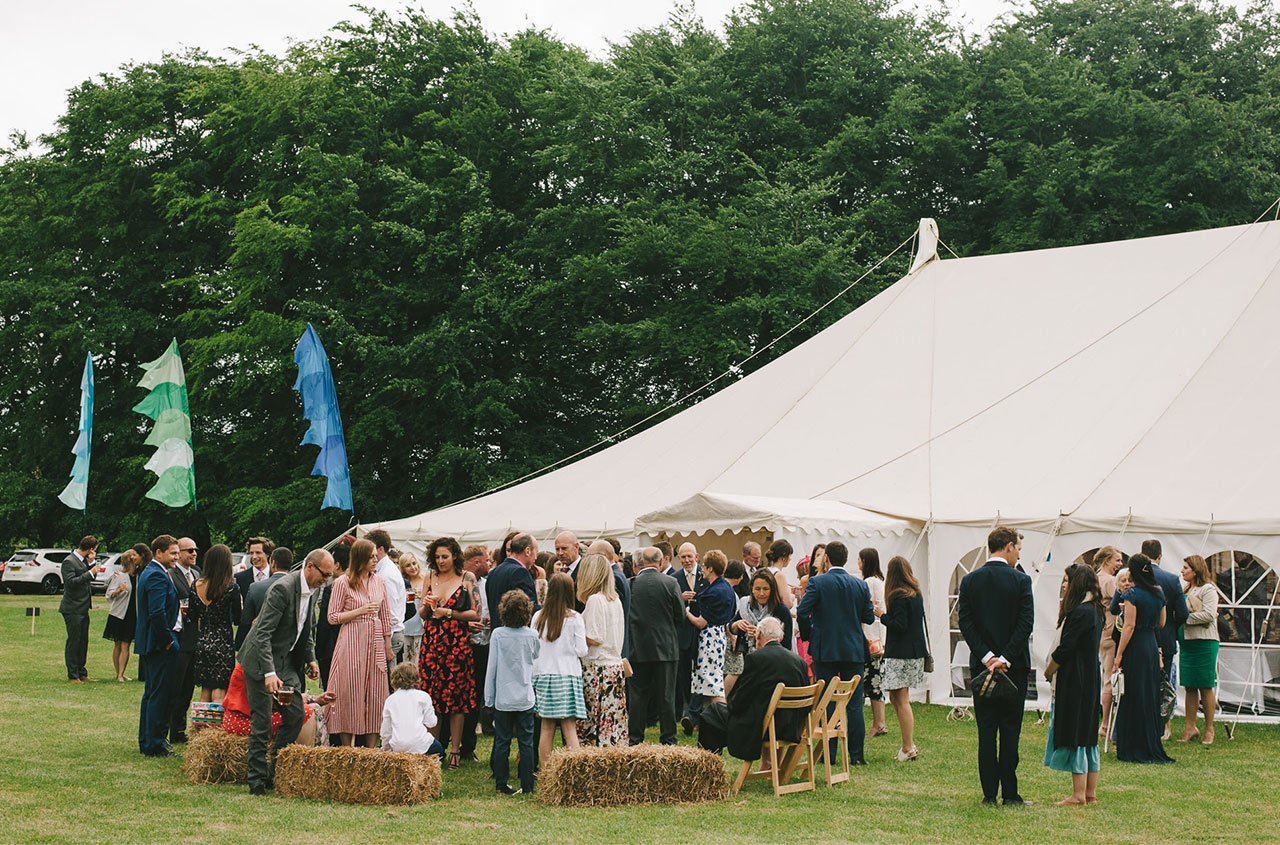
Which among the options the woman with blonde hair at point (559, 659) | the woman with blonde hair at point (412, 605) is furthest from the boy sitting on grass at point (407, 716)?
the woman with blonde hair at point (412, 605)

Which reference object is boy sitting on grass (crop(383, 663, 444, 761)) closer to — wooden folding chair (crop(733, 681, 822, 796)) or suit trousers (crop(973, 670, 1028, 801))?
wooden folding chair (crop(733, 681, 822, 796))

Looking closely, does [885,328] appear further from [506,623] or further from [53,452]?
[53,452]

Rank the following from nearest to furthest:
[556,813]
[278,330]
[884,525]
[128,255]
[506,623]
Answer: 1. [556,813]
2. [506,623]
3. [884,525]
4. [278,330]
5. [128,255]

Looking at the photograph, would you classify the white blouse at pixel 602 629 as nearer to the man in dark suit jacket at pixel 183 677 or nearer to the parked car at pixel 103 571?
the man in dark suit jacket at pixel 183 677

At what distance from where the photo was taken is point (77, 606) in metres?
13.8

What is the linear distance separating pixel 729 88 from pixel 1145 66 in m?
7.64

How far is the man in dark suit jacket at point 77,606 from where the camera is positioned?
44.3 feet

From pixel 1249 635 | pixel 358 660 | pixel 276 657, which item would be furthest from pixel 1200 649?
pixel 276 657

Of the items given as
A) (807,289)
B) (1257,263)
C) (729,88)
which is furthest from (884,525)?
(729,88)

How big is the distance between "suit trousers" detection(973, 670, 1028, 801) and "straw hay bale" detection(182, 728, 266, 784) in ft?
14.0

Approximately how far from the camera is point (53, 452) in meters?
28.2

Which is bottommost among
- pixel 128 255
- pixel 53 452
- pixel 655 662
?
pixel 655 662

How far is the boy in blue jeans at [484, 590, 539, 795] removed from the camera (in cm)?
752

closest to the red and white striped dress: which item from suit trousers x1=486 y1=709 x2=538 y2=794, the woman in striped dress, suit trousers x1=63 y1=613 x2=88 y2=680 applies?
the woman in striped dress
